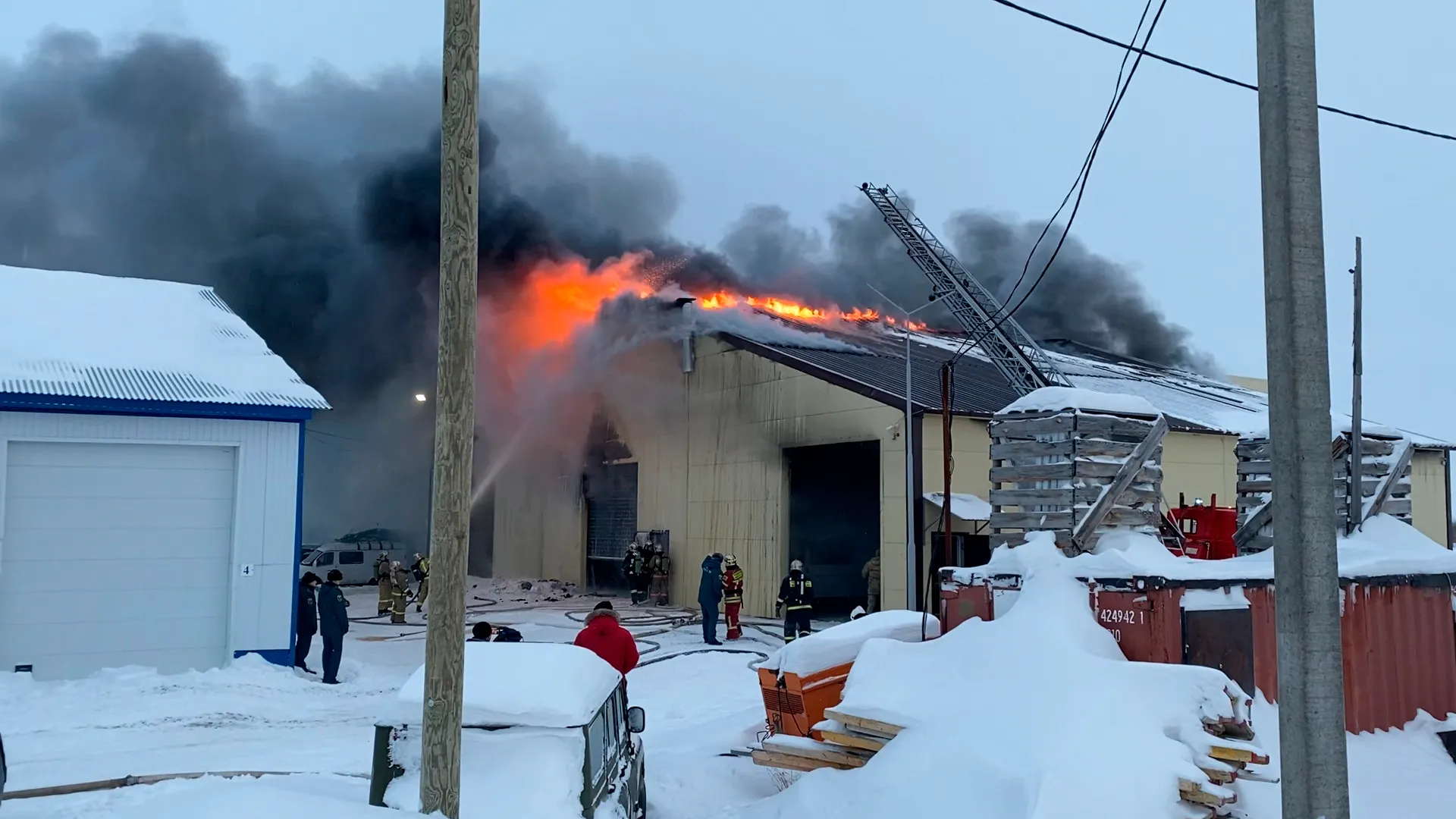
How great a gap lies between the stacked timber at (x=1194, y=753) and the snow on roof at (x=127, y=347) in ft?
29.8

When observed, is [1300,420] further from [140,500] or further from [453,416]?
[140,500]

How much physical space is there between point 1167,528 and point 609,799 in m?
9.16

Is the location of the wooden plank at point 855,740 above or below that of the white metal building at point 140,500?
below

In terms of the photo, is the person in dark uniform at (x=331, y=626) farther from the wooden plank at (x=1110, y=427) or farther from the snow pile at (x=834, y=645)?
the wooden plank at (x=1110, y=427)

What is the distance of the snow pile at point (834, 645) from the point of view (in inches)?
370

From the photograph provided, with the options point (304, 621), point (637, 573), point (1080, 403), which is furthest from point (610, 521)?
point (1080, 403)

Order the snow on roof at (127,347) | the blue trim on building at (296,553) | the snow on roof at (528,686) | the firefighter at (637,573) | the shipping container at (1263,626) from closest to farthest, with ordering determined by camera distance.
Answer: the snow on roof at (528,686)
the shipping container at (1263,626)
the snow on roof at (127,347)
the blue trim on building at (296,553)
the firefighter at (637,573)

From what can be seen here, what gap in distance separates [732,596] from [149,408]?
930 cm

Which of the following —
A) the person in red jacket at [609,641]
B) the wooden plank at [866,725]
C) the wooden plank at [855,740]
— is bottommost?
the wooden plank at [855,740]

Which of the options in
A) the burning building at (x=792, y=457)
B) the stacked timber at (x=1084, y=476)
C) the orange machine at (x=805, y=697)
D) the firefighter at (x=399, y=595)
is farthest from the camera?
the firefighter at (x=399, y=595)

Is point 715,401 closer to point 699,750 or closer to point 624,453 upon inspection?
point 624,453

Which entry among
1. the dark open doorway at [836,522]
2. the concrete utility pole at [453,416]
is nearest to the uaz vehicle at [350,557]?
the dark open doorway at [836,522]

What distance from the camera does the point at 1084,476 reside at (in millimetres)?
9648

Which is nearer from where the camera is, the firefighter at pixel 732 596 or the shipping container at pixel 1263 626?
the shipping container at pixel 1263 626
